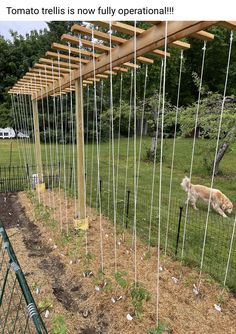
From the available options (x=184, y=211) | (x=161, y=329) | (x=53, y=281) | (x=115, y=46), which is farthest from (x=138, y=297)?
(x=184, y=211)

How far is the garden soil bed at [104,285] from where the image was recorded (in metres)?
2.75

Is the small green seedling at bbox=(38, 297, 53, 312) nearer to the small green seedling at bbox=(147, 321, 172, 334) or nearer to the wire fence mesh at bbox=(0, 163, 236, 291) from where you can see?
the small green seedling at bbox=(147, 321, 172, 334)

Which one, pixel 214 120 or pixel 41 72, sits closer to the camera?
pixel 41 72

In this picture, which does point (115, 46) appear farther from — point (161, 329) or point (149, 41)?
point (161, 329)

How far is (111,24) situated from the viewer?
2.89 metres

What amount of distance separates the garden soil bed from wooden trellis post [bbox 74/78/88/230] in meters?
0.20

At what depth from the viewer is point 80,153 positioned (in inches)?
193

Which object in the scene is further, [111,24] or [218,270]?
[218,270]

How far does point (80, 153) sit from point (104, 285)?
2.30 metres

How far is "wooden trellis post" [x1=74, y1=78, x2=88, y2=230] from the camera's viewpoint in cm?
478
